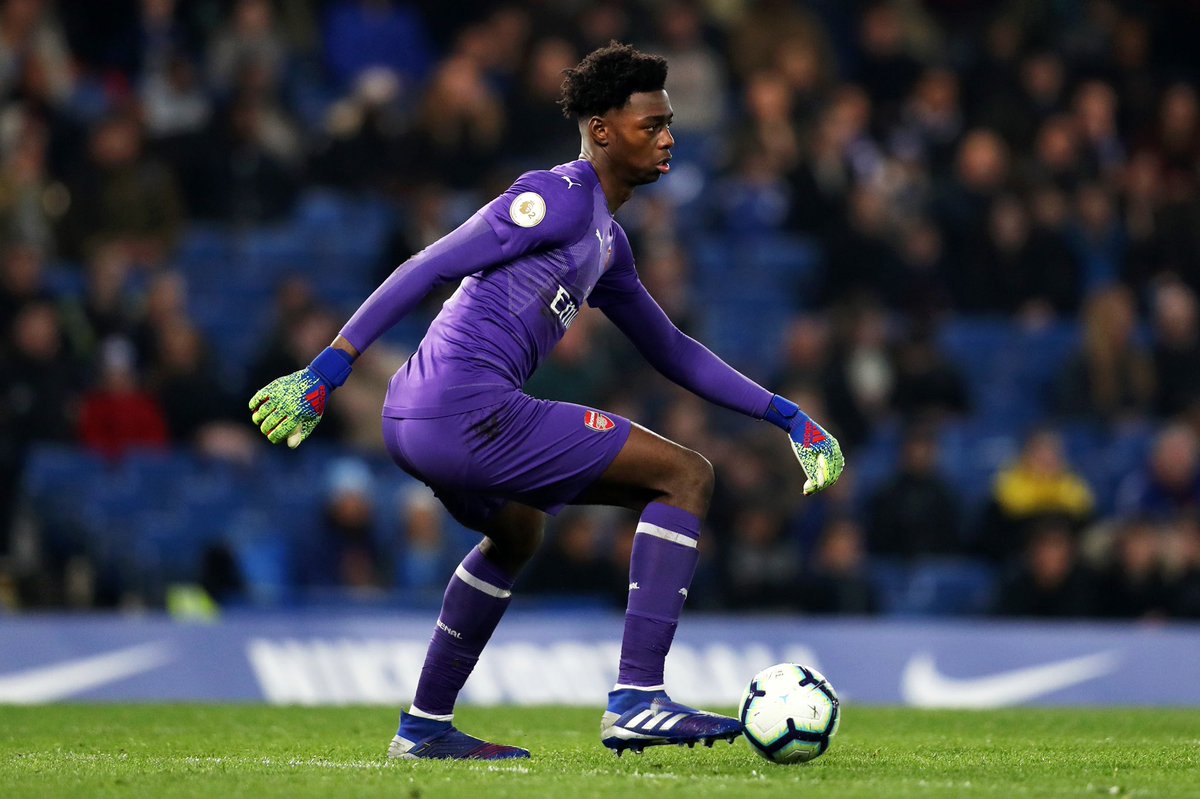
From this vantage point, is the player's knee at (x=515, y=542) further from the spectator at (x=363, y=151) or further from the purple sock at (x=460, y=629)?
the spectator at (x=363, y=151)

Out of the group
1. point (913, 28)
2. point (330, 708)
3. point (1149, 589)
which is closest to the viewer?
point (330, 708)

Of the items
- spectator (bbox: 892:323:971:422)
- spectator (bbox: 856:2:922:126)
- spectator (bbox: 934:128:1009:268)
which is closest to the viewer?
spectator (bbox: 892:323:971:422)

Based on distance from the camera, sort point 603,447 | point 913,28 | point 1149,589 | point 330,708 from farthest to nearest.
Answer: point 913,28
point 1149,589
point 330,708
point 603,447

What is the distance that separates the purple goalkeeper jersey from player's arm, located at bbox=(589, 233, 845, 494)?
0.18 m

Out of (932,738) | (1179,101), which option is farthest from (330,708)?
(1179,101)

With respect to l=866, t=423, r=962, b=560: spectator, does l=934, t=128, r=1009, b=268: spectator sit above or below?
above

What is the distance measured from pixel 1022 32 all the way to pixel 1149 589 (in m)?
6.88

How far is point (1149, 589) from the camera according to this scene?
12117 mm

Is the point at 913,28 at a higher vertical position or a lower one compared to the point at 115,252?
higher

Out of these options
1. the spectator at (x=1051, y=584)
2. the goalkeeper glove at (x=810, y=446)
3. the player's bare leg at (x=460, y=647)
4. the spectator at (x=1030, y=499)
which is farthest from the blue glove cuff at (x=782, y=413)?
the spectator at (x=1030, y=499)

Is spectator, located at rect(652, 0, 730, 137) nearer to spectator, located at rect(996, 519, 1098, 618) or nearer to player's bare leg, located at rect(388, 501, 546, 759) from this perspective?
spectator, located at rect(996, 519, 1098, 618)

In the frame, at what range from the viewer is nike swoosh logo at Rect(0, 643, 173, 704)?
1016cm

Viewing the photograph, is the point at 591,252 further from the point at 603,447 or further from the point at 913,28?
the point at 913,28

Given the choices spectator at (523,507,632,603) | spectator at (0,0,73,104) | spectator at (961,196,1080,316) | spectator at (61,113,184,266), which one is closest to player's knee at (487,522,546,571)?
spectator at (523,507,632,603)
